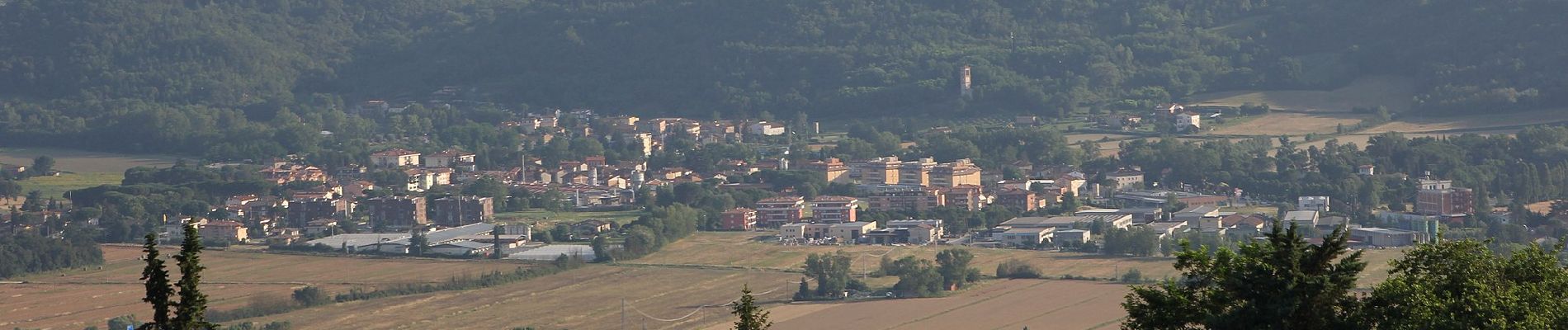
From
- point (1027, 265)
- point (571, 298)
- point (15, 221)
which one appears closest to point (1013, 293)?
point (1027, 265)

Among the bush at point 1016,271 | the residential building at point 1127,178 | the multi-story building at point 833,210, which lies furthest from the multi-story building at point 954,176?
the bush at point 1016,271

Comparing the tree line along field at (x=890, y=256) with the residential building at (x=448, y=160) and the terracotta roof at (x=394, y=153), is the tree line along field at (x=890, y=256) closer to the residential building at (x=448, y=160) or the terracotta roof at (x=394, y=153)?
the residential building at (x=448, y=160)

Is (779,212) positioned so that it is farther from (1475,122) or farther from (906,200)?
(1475,122)

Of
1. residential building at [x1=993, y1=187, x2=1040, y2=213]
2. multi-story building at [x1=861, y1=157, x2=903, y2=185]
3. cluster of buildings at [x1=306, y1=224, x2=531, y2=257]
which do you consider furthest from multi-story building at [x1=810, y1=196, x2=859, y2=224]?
multi-story building at [x1=861, y1=157, x2=903, y2=185]

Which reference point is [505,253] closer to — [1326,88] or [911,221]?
[911,221]

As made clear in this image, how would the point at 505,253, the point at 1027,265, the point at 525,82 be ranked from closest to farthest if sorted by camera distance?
the point at 1027,265
the point at 505,253
the point at 525,82
